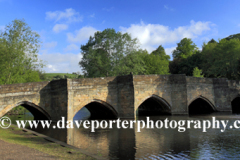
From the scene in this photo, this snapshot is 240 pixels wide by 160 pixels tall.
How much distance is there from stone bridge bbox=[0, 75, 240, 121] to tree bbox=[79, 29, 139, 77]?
34.1 ft

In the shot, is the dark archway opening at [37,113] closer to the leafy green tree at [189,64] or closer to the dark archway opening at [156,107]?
the dark archway opening at [156,107]

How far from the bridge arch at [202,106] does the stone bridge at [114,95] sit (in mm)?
112

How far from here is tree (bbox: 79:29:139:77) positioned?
3159cm

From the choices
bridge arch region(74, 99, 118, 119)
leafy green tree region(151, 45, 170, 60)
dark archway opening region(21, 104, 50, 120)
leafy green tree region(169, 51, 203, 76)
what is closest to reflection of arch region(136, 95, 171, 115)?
bridge arch region(74, 99, 118, 119)

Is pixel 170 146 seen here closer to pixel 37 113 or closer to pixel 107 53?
pixel 37 113

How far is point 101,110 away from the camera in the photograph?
21.0 m

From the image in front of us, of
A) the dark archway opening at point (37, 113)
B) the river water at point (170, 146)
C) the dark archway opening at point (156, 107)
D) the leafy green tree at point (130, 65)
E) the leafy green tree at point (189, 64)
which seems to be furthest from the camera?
the leafy green tree at point (189, 64)

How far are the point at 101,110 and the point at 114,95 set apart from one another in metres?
3.46

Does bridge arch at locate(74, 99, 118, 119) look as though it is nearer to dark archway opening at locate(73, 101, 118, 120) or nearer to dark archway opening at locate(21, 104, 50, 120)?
dark archway opening at locate(73, 101, 118, 120)

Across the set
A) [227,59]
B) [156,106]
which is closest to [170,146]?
[156,106]

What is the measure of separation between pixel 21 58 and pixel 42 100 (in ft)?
21.3

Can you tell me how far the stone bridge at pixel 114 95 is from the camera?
51.4ft

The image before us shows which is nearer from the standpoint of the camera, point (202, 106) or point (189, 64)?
point (202, 106)

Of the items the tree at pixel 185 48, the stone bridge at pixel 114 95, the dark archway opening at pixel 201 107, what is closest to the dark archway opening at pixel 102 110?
the stone bridge at pixel 114 95
